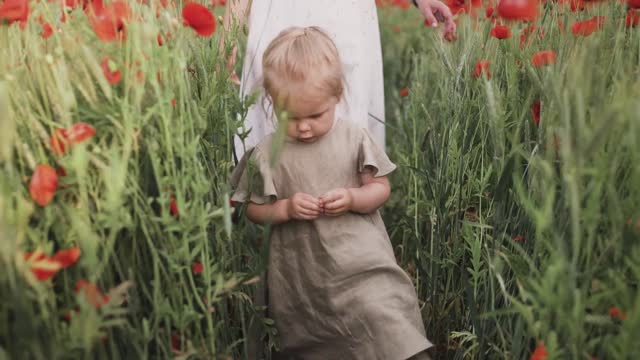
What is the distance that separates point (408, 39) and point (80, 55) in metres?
2.72

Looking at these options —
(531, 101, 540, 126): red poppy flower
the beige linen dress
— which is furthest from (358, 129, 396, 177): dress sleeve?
(531, 101, 540, 126): red poppy flower

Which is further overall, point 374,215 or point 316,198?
point 374,215

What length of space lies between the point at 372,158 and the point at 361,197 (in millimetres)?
97

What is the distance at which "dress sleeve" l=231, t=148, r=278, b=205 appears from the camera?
5.34 feet

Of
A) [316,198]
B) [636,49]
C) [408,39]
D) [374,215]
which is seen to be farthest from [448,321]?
[408,39]

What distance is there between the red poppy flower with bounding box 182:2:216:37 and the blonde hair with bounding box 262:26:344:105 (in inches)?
6.7

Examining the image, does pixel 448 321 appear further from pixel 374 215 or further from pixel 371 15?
pixel 371 15

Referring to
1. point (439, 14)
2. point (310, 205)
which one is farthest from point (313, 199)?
point (439, 14)

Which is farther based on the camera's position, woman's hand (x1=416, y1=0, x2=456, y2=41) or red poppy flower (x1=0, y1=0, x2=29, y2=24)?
woman's hand (x1=416, y1=0, x2=456, y2=41)

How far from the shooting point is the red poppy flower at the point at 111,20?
49.4 inches

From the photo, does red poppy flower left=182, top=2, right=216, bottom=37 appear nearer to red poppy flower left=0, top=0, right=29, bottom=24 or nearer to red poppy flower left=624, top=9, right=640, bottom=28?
red poppy flower left=0, top=0, right=29, bottom=24

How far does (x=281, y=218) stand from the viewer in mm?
1631

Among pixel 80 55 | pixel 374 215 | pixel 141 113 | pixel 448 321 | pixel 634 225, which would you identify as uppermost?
pixel 80 55

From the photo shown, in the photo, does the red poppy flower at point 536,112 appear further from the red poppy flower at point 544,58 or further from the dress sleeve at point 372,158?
the dress sleeve at point 372,158
